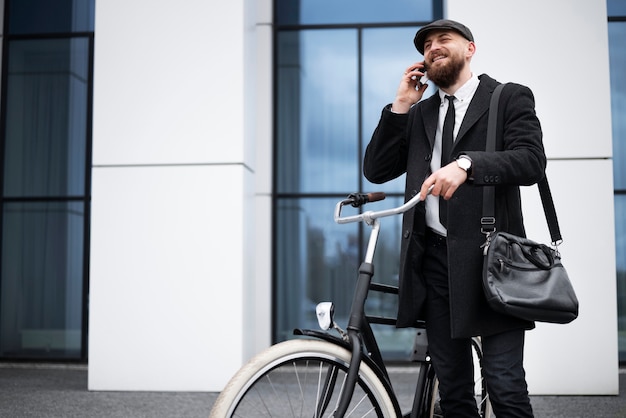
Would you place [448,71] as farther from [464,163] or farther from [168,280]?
[168,280]

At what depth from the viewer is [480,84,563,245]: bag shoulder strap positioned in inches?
101

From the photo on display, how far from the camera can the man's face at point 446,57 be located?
2.74 metres

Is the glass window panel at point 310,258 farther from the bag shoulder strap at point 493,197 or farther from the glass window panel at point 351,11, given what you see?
the bag shoulder strap at point 493,197

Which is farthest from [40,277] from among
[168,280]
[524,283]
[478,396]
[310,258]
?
[524,283]

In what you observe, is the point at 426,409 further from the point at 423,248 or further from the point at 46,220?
the point at 46,220

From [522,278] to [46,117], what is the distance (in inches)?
278

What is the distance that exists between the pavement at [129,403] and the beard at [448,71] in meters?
3.11

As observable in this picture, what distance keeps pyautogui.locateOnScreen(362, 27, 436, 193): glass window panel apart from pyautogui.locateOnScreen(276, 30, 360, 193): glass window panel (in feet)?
0.42

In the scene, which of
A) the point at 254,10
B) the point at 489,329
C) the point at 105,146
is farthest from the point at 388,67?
the point at 489,329

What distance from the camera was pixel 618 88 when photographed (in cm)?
761

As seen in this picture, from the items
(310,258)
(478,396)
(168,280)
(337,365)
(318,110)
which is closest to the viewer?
(337,365)

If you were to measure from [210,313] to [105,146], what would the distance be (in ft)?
5.76

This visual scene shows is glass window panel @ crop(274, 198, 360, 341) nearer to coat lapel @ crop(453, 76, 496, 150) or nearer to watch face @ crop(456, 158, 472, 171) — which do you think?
coat lapel @ crop(453, 76, 496, 150)

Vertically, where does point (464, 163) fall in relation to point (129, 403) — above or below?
above
